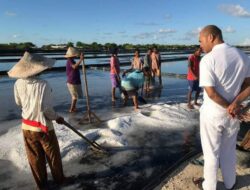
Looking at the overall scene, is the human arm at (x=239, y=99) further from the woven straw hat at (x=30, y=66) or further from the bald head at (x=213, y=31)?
the woven straw hat at (x=30, y=66)

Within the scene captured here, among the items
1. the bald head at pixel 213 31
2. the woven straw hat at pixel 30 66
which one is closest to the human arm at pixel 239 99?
the bald head at pixel 213 31

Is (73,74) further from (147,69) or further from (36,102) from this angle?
(147,69)

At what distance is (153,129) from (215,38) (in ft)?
11.2

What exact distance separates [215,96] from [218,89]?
4.0 inches

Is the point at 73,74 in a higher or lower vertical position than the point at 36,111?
lower

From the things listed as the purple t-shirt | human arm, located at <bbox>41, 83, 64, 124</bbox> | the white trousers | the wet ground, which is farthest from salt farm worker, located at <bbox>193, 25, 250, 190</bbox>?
the purple t-shirt

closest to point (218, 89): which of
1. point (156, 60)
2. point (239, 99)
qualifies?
point (239, 99)

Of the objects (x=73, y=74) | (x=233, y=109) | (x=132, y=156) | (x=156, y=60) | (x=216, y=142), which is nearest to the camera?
(x=233, y=109)

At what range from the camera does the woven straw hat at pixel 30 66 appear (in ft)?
11.6

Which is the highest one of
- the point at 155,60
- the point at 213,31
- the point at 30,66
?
the point at 213,31

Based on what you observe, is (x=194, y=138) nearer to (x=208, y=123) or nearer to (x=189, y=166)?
(x=189, y=166)

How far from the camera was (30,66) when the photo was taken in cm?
361

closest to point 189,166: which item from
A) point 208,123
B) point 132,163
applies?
point 132,163

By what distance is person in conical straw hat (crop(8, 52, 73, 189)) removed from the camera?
356cm
